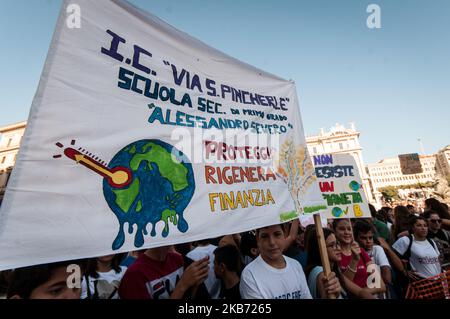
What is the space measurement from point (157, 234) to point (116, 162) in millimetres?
508

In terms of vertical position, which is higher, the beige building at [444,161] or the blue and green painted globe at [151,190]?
the beige building at [444,161]

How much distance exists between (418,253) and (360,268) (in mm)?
1536

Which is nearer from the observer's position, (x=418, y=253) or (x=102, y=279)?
(x=102, y=279)

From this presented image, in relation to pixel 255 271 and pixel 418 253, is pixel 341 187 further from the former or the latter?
pixel 255 271

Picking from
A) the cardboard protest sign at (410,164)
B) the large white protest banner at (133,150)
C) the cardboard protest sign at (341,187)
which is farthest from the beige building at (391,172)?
the large white protest banner at (133,150)

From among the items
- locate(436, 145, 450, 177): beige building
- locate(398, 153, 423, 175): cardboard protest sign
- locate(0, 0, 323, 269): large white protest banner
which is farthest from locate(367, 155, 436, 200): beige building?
locate(0, 0, 323, 269): large white protest banner

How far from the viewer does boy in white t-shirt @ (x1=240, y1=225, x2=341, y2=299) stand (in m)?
2.00

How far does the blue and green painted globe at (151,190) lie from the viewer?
1370 mm

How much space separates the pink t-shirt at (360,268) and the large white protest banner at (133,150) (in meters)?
1.10

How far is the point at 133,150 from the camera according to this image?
150 centimetres

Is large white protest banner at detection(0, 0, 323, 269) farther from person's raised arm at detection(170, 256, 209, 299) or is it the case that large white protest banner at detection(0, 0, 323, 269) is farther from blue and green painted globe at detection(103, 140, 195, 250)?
person's raised arm at detection(170, 256, 209, 299)

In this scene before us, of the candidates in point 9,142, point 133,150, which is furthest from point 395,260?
point 9,142

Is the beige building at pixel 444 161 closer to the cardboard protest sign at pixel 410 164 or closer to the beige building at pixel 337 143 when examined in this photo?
the beige building at pixel 337 143
